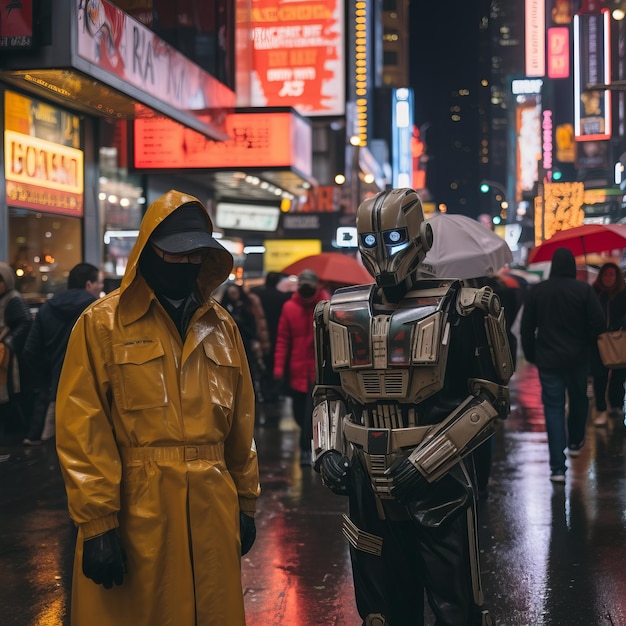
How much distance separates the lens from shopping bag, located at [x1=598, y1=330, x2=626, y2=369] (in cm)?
1169

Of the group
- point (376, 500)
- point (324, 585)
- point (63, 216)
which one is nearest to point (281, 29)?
point (63, 216)

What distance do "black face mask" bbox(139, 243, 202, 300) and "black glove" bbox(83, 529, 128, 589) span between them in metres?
0.91

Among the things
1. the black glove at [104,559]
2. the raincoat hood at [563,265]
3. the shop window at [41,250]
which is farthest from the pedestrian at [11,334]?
the black glove at [104,559]

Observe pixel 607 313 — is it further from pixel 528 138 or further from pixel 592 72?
pixel 528 138

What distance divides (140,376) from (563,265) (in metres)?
6.76

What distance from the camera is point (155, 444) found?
3.67 metres

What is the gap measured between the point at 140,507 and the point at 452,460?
4.20 feet

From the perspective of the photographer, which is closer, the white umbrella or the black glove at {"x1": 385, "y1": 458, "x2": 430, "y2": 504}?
the black glove at {"x1": 385, "y1": 458, "x2": 430, "y2": 504}

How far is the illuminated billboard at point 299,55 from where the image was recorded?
23.7 m

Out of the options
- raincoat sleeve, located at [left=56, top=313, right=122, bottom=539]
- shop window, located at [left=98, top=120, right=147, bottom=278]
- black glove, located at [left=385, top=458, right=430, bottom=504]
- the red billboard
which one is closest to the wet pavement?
black glove, located at [left=385, top=458, right=430, bottom=504]

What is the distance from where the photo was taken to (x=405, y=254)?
435 centimetres

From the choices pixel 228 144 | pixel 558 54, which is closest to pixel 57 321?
pixel 228 144

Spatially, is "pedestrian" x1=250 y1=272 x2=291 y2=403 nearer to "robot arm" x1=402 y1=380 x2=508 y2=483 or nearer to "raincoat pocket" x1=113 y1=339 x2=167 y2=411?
"robot arm" x1=402 y1=380 x2=508 y2=483

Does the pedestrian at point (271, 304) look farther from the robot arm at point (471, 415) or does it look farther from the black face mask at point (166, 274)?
the black face mask at point (166, 274)
